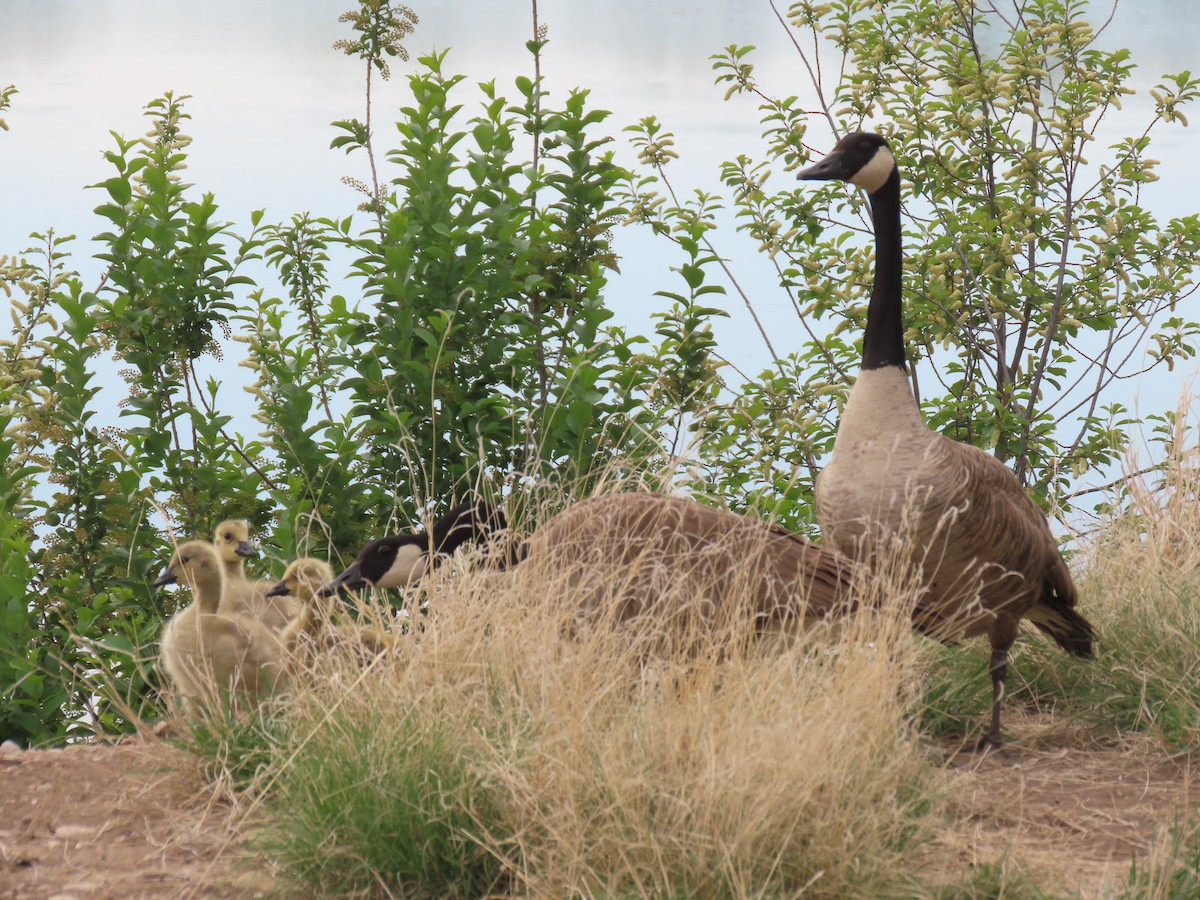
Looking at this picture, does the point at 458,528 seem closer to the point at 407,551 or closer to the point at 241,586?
the point at 407,551

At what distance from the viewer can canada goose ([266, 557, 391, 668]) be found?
4.77 meters

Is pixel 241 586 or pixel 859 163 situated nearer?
Result: pixel 859 163

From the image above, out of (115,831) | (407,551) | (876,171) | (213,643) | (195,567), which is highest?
(876,171)

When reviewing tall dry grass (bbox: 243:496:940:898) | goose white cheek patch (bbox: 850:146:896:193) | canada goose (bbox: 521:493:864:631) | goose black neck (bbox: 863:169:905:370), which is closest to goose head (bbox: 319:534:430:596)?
canada goose (bbox: 521:493:864:631)

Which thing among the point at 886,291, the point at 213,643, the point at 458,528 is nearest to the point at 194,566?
the point at 213,643

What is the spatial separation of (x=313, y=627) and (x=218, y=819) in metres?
1.10

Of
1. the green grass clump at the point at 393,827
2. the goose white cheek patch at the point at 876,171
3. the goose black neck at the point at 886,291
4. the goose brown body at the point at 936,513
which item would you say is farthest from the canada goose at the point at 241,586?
the goose white cheek patch at the point at 876,171

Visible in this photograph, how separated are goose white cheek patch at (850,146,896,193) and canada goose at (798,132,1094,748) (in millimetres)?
245

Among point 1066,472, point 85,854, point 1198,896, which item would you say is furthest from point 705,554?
point 1066,472

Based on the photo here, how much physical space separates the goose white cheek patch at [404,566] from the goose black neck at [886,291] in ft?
6.63

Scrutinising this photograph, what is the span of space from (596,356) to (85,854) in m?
3.68

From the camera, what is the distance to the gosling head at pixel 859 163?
5605mm

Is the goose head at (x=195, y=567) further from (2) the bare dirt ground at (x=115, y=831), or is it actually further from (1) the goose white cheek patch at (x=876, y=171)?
(1) the goose white cheek patch at (x=876, y=171)

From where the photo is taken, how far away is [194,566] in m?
5.39
